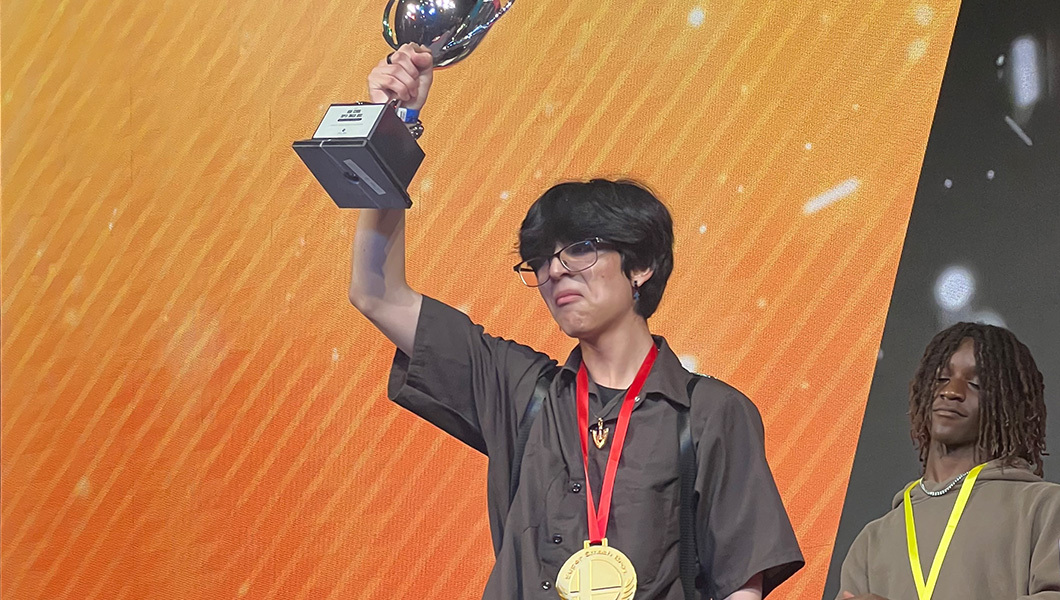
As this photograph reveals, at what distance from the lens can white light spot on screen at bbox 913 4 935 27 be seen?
297 cm

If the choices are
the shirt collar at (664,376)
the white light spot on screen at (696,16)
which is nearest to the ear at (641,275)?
the shirt collar at (664,376)

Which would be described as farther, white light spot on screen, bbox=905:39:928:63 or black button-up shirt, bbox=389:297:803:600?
white light spot on screen, bbox=905:39:928:63

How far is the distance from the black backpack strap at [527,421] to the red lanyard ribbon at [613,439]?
56 millimetres

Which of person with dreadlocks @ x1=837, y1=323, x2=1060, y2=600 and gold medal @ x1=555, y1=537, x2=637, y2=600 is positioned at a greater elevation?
person with dreadlocks @ x1=837, y1=323, x2=1060, y2=600

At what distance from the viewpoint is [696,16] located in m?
3.10

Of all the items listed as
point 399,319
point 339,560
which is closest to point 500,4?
point 399,319

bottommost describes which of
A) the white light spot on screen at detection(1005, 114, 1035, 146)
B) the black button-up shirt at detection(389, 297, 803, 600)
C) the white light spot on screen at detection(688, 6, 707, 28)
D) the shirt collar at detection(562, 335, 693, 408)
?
the black button-up shirt at detection(389, 297, 803, 600)

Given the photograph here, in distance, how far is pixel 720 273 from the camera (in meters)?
2.99

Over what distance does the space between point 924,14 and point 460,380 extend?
5.35ft

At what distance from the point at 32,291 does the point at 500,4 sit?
184cm

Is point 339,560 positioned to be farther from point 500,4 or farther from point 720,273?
point 500,4

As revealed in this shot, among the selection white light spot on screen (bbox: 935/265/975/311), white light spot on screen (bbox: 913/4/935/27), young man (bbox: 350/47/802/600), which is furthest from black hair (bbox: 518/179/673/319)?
white light spot on screen (bbox: 913/4/935/27)

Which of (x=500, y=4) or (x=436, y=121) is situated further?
(x=436, y=121)

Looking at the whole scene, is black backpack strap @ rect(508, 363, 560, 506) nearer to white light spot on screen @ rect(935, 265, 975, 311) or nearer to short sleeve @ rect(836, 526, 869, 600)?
short sleeve @ rect(836, 526, 869, 600)
